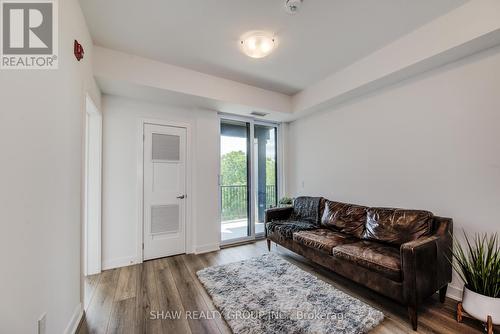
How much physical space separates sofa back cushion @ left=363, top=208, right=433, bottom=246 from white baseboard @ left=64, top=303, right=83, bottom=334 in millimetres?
3059

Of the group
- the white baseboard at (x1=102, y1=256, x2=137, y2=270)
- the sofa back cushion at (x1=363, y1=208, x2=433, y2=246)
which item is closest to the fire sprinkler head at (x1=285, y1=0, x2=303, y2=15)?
the sofa back cushion at (x1=363, y1=208, x2=433, y2=246)

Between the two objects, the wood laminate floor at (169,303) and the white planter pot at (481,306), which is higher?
the white planter pot at (481,306)

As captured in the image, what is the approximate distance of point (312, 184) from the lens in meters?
4.13

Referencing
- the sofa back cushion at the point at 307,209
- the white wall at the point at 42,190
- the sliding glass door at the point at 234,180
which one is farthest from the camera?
the sliding glass door at the point at 234,180

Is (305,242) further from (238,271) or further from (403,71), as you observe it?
(403,71)

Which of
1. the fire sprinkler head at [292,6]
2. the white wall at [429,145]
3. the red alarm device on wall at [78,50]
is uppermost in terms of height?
the fire sprinkler head at [292,6]

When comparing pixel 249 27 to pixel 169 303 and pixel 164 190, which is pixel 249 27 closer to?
pixel 164 190

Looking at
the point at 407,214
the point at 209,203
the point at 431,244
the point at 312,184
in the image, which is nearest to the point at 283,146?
the point at 312,184

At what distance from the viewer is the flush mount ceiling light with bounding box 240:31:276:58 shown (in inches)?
90.5

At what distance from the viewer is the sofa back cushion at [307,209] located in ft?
11.6

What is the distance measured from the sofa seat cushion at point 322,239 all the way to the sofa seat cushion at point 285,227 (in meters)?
0.12

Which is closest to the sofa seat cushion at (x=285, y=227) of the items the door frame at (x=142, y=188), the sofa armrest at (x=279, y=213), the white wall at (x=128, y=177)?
the sofa armrest at (x=279, y=213)

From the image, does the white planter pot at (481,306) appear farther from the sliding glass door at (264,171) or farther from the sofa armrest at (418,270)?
the sliding glass door at (264,171)

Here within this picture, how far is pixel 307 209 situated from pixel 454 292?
76.8 inches
